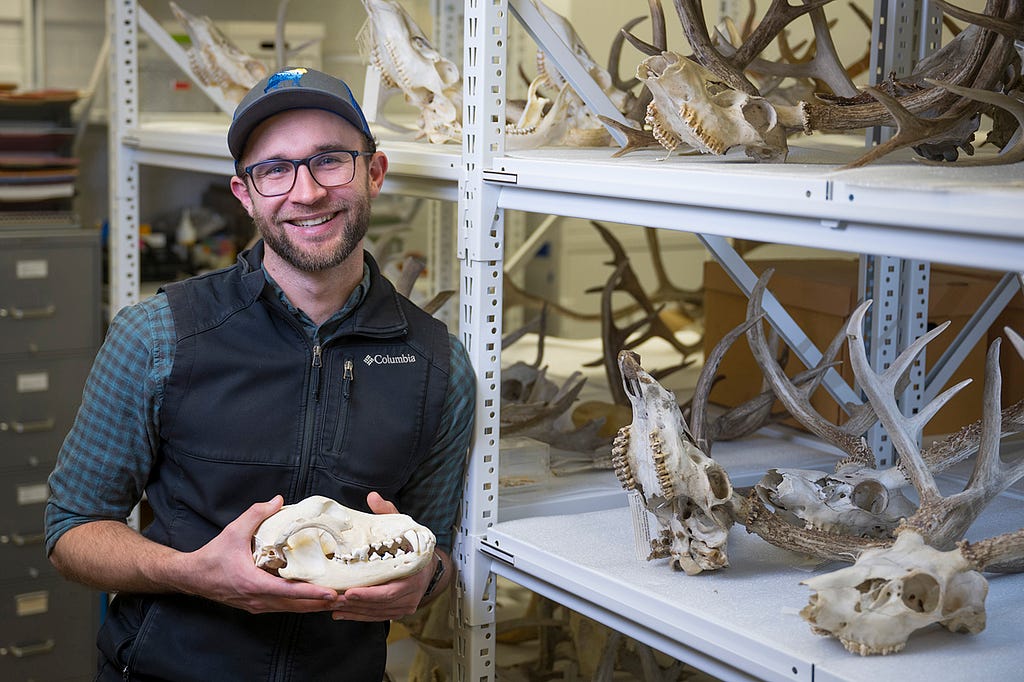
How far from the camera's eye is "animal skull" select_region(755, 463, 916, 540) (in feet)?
5.32

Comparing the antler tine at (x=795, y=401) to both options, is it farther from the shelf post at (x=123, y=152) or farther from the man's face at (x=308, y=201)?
the shelf post at (x=123, y=152)

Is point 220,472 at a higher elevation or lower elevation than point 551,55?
lower

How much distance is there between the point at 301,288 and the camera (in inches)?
72.0

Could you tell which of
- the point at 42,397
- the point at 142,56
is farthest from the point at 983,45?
the point at 142,56

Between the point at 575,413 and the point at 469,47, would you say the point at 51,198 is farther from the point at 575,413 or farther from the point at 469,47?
the point at 469,47

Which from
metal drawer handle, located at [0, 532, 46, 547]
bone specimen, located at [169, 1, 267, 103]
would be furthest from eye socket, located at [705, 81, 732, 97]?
metal drawer handle, located at [0, 532, 46, 547]

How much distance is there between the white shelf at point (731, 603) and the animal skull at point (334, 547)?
8.7 inches

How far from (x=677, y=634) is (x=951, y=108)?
73 centimetres

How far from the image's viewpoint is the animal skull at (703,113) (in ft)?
4.98

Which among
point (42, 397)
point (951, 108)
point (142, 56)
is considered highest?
point (142, 56)

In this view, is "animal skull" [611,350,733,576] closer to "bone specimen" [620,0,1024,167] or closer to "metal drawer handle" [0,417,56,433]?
"bone specimen" [620,0,1024,167]

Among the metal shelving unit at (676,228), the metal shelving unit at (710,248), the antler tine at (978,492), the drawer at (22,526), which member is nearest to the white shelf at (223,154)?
the metal shelving unit at (676,228)

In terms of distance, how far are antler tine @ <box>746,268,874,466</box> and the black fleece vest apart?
493 millimetres

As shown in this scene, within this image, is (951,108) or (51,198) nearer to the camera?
(951,108)
